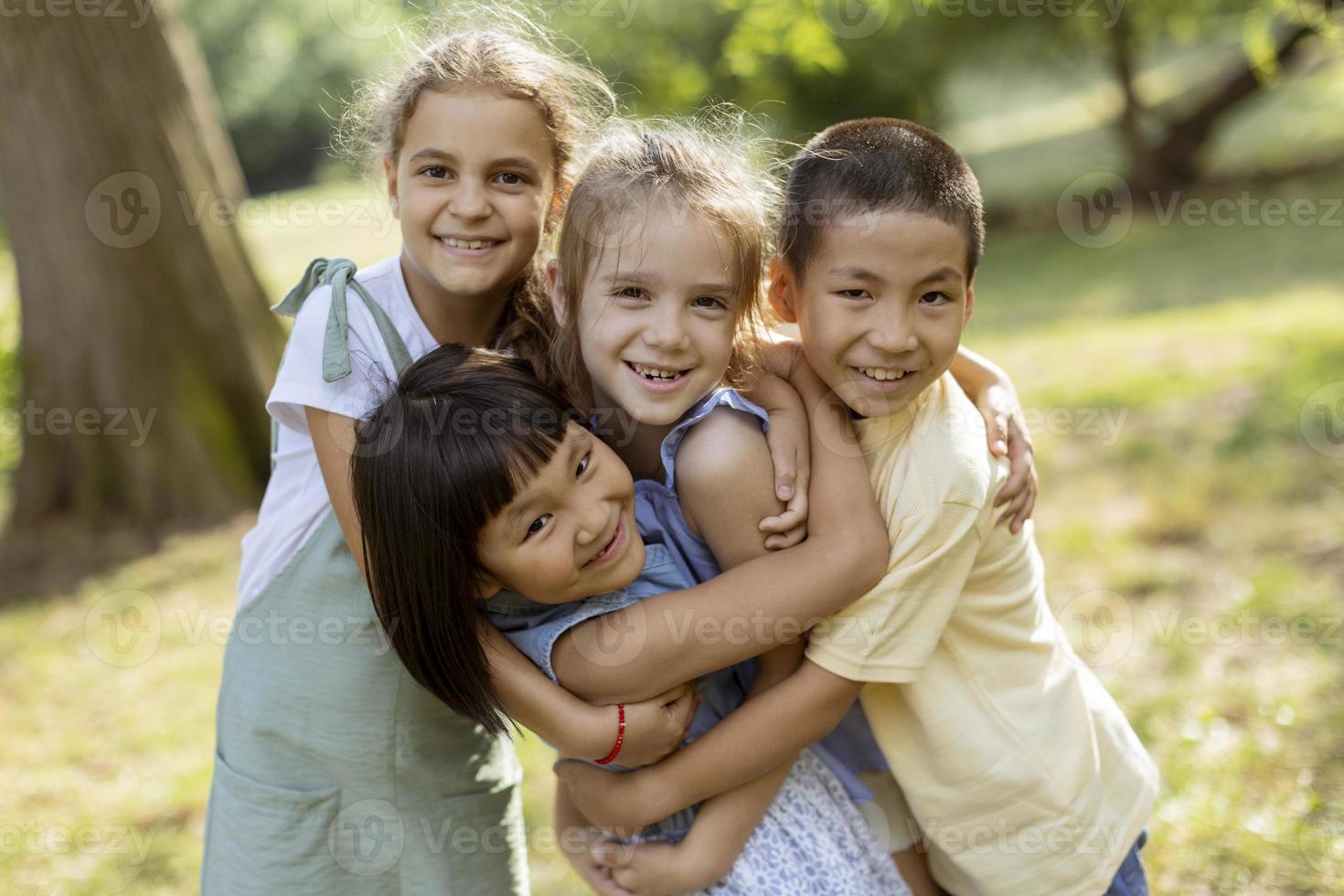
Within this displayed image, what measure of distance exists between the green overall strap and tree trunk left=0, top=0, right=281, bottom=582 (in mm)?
3713

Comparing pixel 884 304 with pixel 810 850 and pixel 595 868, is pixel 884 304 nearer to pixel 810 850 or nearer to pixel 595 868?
pixel 810 850

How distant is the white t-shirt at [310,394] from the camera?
1835 mm

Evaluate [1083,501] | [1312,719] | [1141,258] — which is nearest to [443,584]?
[1312,719]

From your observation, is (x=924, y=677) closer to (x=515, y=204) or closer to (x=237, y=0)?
(x=515, y=204)

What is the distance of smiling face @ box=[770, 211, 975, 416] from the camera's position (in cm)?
173

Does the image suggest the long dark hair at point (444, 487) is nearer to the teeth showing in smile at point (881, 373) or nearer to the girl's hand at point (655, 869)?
the girl's hand at point (655, 869)

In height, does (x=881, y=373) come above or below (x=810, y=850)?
above

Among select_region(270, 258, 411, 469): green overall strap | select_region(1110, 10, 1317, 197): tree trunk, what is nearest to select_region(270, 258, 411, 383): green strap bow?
select_region(270, 258, 411, 469): green overall strap

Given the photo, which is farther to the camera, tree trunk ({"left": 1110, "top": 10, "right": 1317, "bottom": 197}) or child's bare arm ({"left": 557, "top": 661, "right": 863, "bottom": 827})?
tree trunk ({"left": 1110, "top": 10, "right": 1317, "bottom": 197})

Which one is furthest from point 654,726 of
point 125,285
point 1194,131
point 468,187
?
point 1194,131

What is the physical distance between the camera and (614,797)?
5.90 feet

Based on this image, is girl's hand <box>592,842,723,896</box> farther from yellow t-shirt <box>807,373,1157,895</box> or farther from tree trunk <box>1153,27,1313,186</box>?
tree trunk <box>1153,27,1313,186</box>

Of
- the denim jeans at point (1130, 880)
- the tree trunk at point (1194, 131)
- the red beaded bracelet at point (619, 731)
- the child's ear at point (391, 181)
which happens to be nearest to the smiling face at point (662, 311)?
the red beaded bracelet at point (619, 731)

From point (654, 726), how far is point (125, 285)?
455 cm
